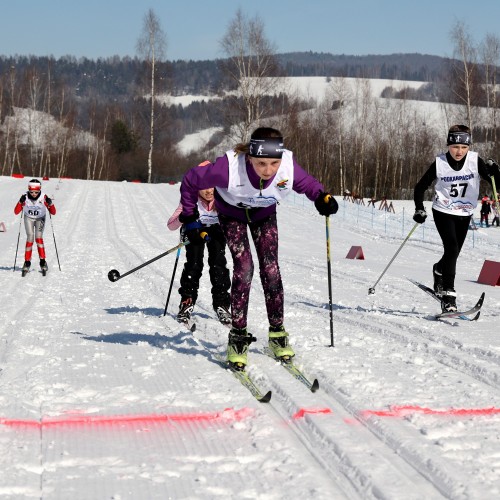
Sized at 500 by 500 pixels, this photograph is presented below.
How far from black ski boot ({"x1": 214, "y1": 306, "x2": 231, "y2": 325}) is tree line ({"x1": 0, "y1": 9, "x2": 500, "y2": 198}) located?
32.0 m

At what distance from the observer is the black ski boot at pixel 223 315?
6891 millimetres

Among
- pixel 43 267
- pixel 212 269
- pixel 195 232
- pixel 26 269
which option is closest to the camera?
pixel 195 232

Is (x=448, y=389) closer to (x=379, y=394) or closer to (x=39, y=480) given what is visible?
(x=379, y=394)

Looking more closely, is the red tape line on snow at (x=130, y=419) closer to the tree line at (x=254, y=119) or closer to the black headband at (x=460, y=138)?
the black headband at (x=460, y=138)

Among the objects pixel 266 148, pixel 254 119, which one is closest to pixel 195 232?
pixel 266 148

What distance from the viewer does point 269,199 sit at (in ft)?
15.8

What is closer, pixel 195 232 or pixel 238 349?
pixel 238 349

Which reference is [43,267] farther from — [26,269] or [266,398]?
[266,398]

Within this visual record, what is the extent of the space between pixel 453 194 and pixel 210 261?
8.29 ft

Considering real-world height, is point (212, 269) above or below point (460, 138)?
below

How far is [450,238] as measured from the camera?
6.98 metres

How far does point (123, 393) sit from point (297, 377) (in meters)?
1.10

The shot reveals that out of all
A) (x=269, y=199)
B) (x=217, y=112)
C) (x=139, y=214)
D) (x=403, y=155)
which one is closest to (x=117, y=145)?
(x=403, y=155)

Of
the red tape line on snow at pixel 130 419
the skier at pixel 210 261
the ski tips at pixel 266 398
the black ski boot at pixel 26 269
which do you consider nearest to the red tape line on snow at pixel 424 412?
the ski tips at pixel 266 398
